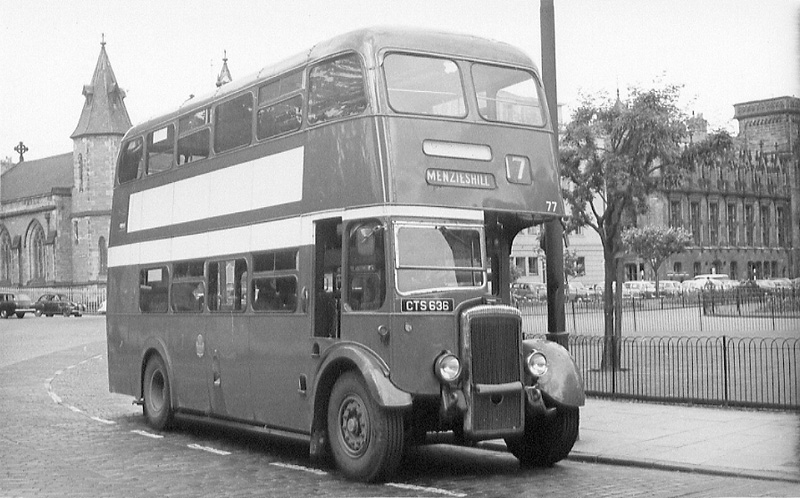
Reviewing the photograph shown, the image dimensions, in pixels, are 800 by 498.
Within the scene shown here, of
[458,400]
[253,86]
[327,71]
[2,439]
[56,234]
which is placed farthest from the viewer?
[56,234]

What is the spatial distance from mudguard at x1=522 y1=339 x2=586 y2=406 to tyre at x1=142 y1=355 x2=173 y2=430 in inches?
248

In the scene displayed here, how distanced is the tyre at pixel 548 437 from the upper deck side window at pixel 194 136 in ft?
19.2

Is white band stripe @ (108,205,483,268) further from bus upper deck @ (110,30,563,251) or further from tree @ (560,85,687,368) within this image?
tree @ (560,85,687,368)

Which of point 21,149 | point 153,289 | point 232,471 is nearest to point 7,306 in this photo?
point 153,289

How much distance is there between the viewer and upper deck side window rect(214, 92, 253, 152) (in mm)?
12758

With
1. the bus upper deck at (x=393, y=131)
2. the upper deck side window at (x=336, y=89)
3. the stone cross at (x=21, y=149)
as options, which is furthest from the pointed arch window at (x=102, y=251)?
the upper deck side window at (x=336, y=89)

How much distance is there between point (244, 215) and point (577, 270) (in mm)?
68407

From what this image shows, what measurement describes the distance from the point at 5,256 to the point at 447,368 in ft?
387

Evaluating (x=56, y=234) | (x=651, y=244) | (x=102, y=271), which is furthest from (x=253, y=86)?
(x=56, y=234)

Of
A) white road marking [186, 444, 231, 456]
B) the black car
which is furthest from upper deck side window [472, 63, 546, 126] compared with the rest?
the black car

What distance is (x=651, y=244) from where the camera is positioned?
242ft

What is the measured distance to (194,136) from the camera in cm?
1416

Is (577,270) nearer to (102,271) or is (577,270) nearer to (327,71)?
(102,271)

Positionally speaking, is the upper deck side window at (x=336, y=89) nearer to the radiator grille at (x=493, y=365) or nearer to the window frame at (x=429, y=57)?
the window frame at (x=429, y=57)
